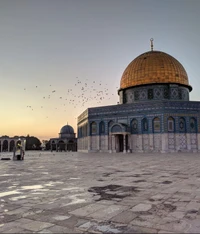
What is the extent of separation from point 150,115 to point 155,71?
681 centimetres

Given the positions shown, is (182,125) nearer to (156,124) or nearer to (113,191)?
(156,124)

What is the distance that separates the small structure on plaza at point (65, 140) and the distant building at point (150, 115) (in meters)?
23.8

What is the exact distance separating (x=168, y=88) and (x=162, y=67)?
2.90 metres

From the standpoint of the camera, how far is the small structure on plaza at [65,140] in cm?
5628

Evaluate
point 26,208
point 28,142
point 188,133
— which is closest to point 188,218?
point 26,208

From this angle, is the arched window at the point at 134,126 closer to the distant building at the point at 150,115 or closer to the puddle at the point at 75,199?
the distant building at the point at 150,115

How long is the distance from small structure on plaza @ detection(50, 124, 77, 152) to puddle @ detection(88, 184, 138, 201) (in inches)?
1916

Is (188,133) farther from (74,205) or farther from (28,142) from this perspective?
(28,142)

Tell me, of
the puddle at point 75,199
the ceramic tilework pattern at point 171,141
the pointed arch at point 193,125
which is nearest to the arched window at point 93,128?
the ceramic tilework pattern at point 171,141

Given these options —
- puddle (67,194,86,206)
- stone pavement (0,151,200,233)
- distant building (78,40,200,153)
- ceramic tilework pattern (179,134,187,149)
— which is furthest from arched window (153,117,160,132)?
puddle (67,194,86,206)

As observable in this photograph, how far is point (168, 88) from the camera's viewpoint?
102 feet

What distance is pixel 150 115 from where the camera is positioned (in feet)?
91.7

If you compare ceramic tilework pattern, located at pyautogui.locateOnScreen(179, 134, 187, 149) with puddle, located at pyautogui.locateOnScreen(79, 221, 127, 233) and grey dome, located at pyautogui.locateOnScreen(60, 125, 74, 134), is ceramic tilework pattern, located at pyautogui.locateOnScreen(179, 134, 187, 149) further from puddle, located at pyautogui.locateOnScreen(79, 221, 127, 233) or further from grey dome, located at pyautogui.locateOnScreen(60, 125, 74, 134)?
grey dome, located at pyautogui.locateOnScreen(60, 125, 74, 134)

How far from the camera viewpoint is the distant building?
1067 inches
